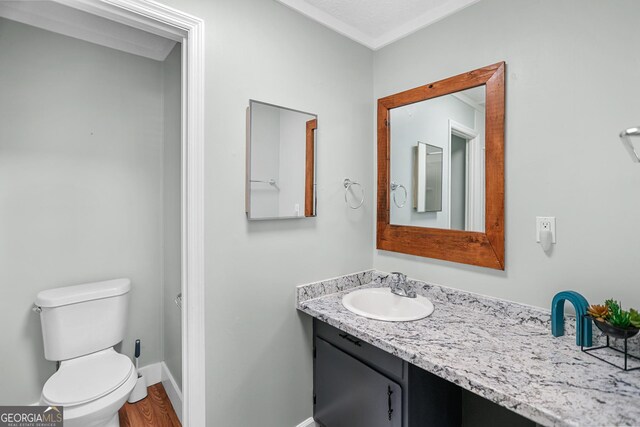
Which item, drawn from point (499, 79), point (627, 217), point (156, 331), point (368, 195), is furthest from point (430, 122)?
point (156, 331)

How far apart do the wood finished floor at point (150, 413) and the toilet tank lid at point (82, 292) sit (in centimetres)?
79

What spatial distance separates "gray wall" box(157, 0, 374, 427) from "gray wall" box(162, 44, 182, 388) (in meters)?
0.65

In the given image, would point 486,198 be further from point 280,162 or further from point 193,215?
point 193,215

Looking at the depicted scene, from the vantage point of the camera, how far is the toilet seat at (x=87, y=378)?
1.49m

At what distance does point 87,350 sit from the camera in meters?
1.85

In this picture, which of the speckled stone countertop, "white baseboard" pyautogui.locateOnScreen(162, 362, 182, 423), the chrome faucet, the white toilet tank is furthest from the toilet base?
the chrome faucet

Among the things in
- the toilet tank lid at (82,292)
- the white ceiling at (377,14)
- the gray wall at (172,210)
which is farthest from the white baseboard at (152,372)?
the white ceiling at (377,14)

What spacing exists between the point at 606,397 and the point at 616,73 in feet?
3.66

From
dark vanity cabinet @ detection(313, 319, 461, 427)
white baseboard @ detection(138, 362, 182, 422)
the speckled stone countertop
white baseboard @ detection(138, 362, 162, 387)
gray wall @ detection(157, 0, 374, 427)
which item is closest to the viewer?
the speckled stone countertop

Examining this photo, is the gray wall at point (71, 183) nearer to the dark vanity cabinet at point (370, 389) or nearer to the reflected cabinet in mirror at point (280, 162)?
the reflected cabinet in mirror at point (280, 162)

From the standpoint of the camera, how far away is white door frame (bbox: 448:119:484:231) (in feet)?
4.94

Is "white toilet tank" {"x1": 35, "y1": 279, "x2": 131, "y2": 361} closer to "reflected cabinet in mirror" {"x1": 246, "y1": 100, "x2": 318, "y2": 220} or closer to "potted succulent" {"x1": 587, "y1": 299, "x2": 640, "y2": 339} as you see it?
"reflected cabinet in mirror" {"x1": 246, "y1": 100, "x2": 318, "y2": 220}

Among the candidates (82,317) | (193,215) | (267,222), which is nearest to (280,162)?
(267,222)

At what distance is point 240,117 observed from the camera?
4.65ft
